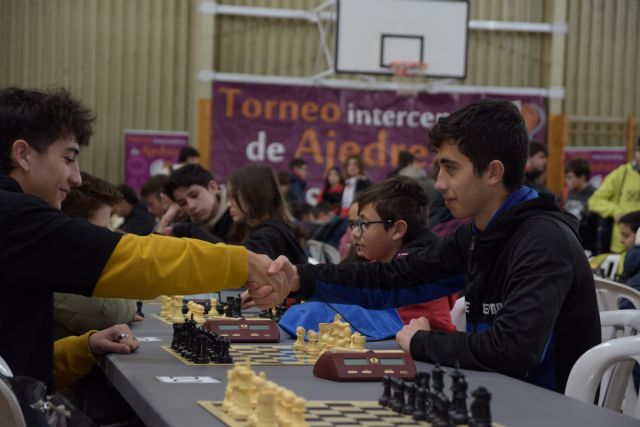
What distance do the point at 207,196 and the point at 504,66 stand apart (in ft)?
33.5

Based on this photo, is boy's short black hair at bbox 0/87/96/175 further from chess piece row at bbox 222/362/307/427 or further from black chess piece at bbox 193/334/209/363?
chess piece row at bbox 222/362/307/427

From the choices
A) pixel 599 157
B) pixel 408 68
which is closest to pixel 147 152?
pixel 408 68

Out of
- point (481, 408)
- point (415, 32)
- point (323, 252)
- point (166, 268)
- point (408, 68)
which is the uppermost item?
point (415, 32)

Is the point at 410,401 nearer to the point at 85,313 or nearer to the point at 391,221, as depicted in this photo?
the point at 85,313

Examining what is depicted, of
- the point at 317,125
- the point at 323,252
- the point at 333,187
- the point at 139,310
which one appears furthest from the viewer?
the point at 317,125

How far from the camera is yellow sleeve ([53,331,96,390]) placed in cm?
298

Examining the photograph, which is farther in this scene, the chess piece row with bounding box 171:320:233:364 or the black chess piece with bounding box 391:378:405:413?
the chess piece row with bounding box 171:320:233:364

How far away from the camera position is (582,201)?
1146 centimetres

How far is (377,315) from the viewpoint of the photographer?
11.0 ft

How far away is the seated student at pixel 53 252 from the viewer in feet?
8.02

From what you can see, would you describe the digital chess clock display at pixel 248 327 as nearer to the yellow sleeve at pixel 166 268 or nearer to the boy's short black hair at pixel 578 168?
the yellow sleeve at pixel 166 268

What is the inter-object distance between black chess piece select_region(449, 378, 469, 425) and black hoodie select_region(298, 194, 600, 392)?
2.43 feet

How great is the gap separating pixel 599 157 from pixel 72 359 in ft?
43.4

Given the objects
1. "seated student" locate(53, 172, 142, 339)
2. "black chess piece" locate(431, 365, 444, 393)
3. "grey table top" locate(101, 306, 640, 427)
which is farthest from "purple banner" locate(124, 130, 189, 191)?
"black chess piece" locate(431, 365, 444, 393)
